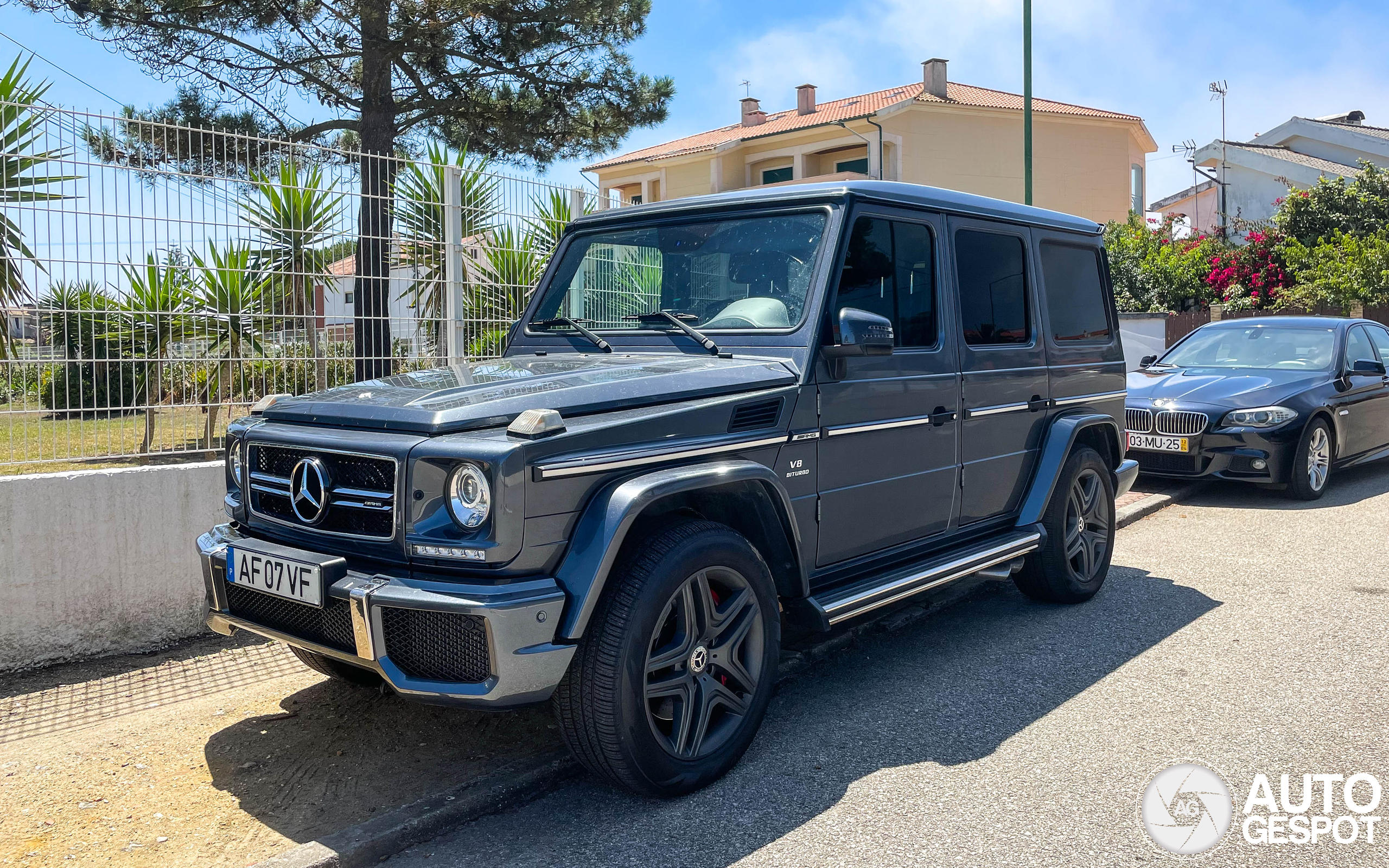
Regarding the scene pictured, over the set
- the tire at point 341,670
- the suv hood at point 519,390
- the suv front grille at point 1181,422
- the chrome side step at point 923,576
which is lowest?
the tire at point 341,670

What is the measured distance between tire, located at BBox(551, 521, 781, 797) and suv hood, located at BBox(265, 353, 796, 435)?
492 mm

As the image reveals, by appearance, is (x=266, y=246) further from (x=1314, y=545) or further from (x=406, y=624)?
(x=1314, y=545)

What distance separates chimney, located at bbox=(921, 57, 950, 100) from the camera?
125 ft

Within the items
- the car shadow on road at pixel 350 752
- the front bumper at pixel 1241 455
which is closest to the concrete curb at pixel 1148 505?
the front bumper at pixel 1241 455

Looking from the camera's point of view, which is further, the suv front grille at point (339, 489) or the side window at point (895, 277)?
the side window at point (895, 277)

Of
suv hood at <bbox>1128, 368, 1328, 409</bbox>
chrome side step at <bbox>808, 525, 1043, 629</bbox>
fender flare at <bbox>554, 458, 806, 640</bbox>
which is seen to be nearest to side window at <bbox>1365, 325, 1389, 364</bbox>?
suv hood at <bbox>1128, 368, 1328, 409</bbox>

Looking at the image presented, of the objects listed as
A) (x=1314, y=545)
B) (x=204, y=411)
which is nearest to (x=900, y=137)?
(x=1314, y=545)

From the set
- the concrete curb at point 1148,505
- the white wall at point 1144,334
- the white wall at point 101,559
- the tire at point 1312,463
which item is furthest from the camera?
the white wall at point 1144,334

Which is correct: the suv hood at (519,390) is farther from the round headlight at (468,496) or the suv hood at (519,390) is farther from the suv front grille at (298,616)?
the suv front grille at (298,616)

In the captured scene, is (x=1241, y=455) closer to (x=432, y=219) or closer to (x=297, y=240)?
(x=432, y=219)

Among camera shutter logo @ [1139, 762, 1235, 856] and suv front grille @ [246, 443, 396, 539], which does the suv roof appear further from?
camera shutter logo @ [1139, 762, 1235, 856]

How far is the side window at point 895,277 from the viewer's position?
437cm

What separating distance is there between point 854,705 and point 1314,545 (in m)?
4.66

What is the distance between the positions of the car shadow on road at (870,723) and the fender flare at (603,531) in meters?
0.69
